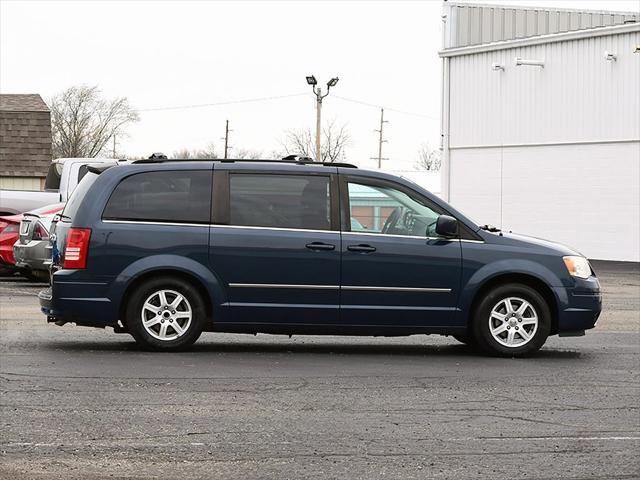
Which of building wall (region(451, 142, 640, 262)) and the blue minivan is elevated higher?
building wall (region(451, 142, 640, 262))

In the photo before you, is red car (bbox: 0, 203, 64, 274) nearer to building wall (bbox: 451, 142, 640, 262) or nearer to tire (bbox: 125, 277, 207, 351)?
tire (bbox: 125, 277, 207, 351)

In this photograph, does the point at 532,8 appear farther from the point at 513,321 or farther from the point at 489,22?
the point at 513,321

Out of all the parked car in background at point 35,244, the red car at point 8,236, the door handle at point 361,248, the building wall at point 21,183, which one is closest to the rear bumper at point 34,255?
the parked car in background at point 35,244

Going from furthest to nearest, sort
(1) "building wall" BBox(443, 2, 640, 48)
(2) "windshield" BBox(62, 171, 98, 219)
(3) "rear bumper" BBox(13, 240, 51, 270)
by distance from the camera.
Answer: (1) "building wall" BBox(443, 2, 640, 48) → (3) "rear bumper" BBox(13, 240, 51, 270) → (2) "windshield" BBox(62, 171, 98, 219)

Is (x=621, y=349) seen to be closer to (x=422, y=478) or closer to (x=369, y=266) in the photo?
(x=369, y=266)

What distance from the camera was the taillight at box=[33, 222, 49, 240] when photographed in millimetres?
19938

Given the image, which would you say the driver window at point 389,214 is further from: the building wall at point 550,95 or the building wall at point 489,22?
the building wall at point 489,22

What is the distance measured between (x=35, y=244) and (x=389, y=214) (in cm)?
942

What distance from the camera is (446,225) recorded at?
11820mm

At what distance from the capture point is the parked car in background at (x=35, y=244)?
1992 cm

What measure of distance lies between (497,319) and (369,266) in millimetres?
1348

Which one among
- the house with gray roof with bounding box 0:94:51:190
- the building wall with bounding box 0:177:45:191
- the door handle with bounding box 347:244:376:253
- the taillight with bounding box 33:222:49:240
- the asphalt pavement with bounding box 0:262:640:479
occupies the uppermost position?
the house with gray roof with bounding box 0:94:51:190

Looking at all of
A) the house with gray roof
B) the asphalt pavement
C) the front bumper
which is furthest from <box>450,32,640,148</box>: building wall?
the front bumper

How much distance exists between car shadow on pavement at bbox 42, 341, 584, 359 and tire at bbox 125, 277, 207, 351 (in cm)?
14
